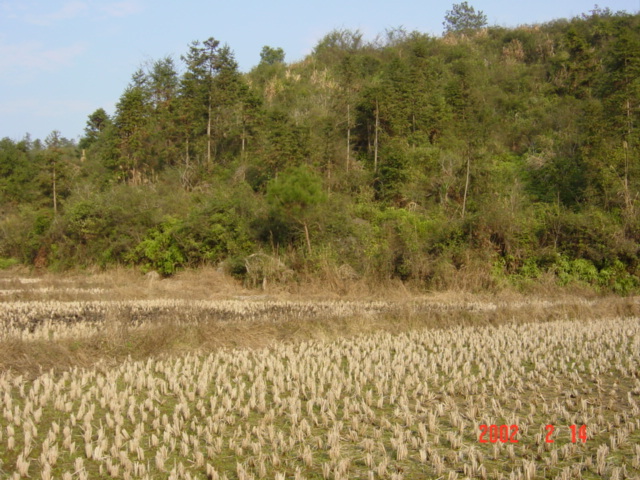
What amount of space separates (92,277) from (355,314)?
15919 millimetres

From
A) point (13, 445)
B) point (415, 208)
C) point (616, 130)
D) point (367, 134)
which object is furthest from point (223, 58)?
point (13, 445)

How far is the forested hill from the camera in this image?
1791cm

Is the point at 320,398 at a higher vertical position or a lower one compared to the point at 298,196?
lower

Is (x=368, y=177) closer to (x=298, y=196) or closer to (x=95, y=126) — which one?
Result: (x=298, y=196)

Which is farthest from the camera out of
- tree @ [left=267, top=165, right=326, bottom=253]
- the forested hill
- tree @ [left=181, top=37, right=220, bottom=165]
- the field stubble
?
tree @ [left=181, top=37, right=220, bottom=165]

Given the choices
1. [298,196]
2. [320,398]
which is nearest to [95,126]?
[298,196]

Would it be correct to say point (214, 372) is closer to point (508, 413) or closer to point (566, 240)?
point (508, 413)
